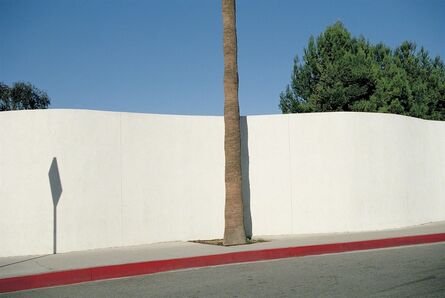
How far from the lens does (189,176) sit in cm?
1370

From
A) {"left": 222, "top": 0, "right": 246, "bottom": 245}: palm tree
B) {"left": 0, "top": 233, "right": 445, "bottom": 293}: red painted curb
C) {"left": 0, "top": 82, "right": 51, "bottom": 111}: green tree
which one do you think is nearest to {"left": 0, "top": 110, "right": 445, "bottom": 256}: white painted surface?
{"left": 222, "top": 0, "right": 246, "bottom": 245}: palm tree

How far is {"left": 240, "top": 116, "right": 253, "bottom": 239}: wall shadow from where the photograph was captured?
46.9ft

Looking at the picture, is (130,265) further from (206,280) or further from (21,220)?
(21,220)

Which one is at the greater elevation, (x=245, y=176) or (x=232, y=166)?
(x=232, y=166)

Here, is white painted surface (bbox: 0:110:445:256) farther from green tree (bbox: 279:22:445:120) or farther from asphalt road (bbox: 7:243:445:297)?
green tree (bbox: 279:22:445:120)

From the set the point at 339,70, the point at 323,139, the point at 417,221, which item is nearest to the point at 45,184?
the point at 323,139

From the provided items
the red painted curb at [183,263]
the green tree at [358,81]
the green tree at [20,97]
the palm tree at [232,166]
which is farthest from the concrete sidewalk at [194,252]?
the green tree at [20,97]

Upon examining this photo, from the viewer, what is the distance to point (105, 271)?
29.8 ft

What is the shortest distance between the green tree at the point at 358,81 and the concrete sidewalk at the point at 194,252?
18318 millimetres

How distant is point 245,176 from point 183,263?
4.88 metres

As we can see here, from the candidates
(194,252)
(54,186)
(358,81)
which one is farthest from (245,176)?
(358,81)

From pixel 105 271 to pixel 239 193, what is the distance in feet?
15.3

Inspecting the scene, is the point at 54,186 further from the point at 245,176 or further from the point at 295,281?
the point at 295,281

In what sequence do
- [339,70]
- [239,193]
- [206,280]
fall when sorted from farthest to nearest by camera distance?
1. [339,70]
2. [239,193]
3. [206,280]
